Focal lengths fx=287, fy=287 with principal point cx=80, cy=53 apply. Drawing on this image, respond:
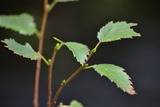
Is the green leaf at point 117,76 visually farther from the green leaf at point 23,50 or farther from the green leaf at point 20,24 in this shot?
the green leaf at point 20,24

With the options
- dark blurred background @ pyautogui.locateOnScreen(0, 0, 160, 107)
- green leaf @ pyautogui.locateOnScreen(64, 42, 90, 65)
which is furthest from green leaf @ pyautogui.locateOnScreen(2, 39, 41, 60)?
dark blurred background @ pyautogui.locateOnScreen(0, 0, 160, 107)

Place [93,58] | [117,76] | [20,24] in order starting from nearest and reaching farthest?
[117,76], [20,24], [93,58]

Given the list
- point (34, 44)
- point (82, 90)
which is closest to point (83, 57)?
point (34, 44)

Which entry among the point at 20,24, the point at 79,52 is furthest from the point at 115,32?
the point at 20,24

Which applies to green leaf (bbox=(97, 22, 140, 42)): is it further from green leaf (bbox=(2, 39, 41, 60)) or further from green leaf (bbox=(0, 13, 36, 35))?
green leaf (bbox=(0, 13, 36, 35))

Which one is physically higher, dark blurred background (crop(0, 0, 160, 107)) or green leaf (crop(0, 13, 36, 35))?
dark blurred background (crop(0, 0, 160, 107))

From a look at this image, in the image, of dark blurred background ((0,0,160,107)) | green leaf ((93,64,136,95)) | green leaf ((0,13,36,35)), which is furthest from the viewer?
dark blurred background ((0,0,160,107))

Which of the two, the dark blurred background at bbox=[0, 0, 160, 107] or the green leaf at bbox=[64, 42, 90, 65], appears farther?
the dark blurred background at bbox=[0, 0, 160, 107]

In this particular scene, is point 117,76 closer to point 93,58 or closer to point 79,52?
point 79,52
